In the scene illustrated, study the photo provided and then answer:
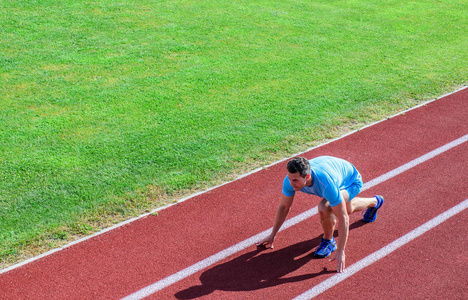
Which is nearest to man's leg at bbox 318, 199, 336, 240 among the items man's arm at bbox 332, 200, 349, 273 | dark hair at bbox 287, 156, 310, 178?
man's arm at bbox 332, 200, 349, 273

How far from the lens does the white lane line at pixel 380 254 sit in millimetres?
5543

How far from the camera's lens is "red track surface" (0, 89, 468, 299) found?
5.53 m

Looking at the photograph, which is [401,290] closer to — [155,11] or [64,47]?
[64,47]

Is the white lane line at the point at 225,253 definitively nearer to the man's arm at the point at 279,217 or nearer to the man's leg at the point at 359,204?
the man's arm at the point at 279,217

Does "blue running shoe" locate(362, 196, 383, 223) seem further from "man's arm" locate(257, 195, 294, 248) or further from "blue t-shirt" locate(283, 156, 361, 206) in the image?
"man's arm" locate(257, 195, 294, 248)

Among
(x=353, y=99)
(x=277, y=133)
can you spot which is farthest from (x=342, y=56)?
(x=277, y=133)

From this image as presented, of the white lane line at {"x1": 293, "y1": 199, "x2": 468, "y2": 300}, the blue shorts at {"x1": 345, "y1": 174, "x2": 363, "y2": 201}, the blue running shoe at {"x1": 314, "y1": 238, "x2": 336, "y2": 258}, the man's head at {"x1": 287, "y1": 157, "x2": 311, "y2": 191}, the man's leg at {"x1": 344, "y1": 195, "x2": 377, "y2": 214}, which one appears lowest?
the white lane line at {"x1": 293, "y1": 199, "x2": 468, "y2": 300}

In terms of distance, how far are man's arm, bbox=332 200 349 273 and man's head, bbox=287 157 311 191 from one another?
48 centimetres

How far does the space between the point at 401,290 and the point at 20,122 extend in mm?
7601

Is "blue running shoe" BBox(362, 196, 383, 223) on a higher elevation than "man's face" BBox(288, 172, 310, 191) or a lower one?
lower

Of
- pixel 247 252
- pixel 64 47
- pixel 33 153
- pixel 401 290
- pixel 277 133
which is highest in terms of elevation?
pixel 64 47

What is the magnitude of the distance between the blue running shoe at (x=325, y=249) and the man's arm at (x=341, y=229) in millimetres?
400

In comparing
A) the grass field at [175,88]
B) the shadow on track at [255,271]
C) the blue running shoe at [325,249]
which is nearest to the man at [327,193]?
the blue running shoe at [325,249]

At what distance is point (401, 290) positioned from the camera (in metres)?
5.50
